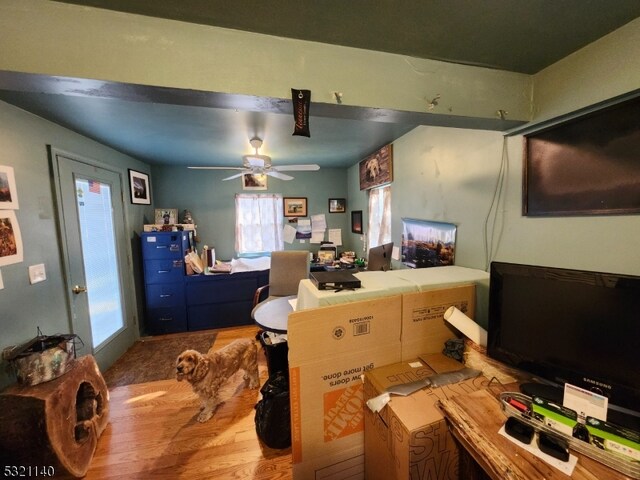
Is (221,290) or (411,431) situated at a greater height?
(411,431)

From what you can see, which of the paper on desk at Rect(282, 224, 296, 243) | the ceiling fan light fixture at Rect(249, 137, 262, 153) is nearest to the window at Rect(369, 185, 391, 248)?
the paper on desk at Rect(282, 224, 296, 243)

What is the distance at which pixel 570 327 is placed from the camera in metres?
0.83

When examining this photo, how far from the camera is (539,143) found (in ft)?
3.94

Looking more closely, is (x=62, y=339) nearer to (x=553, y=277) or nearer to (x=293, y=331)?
(x=293, y=331)

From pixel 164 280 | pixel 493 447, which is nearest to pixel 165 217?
pixel 164 280

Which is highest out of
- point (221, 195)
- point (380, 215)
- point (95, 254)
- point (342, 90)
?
point (342, 90)

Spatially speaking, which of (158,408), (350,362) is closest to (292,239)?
(158,408)

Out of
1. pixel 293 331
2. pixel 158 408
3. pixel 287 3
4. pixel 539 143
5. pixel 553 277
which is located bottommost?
pixel 158 408

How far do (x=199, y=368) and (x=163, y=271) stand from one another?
1909 mm

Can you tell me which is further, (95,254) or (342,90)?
(95,254)

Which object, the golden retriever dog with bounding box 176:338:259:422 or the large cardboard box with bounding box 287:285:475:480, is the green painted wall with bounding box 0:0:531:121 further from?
the golden retriever dog with bounding box 176:338:259:422

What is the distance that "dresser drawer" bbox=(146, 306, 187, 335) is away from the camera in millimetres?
3168

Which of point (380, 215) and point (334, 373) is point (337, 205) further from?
point (334, 373)

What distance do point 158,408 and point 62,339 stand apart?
865mm
